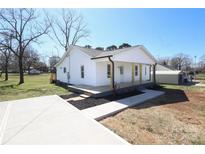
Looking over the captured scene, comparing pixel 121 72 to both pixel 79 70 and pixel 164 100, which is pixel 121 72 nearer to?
pixel 79 70

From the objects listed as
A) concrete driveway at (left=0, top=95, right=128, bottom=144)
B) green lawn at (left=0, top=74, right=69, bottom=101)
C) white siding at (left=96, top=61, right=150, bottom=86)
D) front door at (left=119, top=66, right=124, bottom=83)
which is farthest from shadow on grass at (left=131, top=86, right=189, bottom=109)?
green lawn at (left=0, top=74, right=69, bottom=101)

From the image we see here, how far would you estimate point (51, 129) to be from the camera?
4.98 m

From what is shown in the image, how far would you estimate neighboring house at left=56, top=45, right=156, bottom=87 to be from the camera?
13.8 metres

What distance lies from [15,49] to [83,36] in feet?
42.3

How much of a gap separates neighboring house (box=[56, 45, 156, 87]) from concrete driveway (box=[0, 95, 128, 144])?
6539mm

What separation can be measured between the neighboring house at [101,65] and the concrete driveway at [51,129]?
654cm

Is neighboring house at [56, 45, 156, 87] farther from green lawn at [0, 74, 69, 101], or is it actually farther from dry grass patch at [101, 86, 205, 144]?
dry grass patch at [101, 86, 205, 144]

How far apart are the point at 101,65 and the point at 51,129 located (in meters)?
9.88

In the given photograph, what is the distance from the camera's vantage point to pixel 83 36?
1294 inches

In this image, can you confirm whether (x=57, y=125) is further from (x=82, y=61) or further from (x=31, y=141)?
(x=82, y=61)

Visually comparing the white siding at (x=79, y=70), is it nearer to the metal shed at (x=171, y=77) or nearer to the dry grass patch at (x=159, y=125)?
the dry grass patch at (x=159, y=125)

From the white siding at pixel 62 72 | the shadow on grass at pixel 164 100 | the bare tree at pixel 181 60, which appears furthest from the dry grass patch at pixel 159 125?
the bare tree at pixel 181 60

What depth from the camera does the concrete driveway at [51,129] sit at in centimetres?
424

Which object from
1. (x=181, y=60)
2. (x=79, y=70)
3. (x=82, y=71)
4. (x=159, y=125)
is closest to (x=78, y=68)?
(x=79, y=70)
